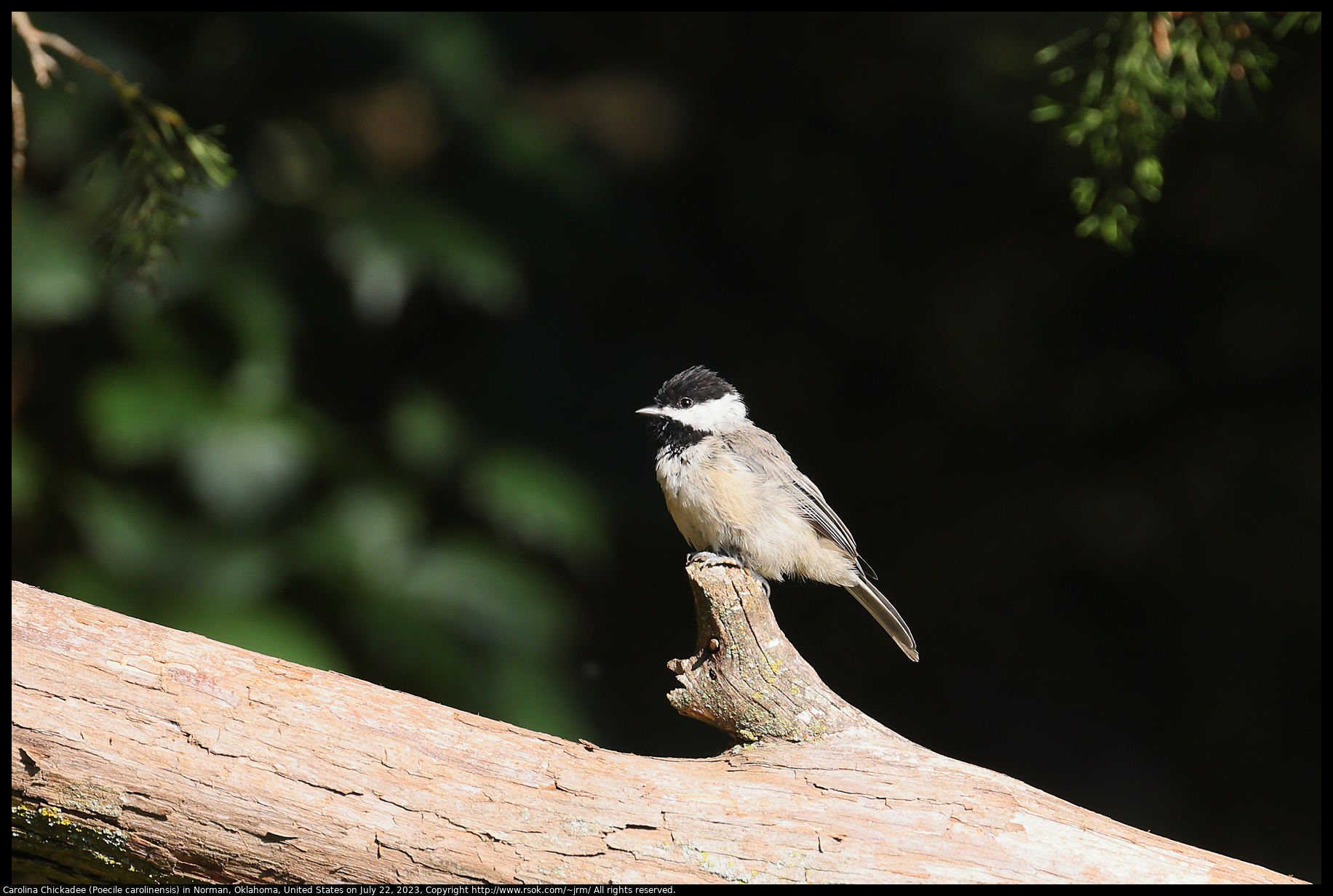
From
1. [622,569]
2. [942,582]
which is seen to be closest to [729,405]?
[622,569]

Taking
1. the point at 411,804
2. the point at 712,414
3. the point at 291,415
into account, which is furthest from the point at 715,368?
the point at 411,804

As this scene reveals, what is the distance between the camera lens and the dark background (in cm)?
287

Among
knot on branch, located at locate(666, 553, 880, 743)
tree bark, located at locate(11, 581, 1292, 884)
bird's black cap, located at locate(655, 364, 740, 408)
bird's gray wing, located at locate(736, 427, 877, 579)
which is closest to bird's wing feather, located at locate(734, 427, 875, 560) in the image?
bird's gray wing, located at locate(736, 427, 877, 579)

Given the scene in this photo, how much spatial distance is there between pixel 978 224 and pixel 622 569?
83.4 inches

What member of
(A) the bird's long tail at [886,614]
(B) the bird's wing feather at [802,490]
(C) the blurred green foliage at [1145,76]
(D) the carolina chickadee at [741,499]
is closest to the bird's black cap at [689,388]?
(D) the carolina chickadee at [741,499]

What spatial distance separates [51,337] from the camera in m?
2.93

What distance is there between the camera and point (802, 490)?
9.78 feet

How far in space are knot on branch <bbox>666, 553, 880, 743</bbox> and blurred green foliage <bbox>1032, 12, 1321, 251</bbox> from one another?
1.17 meters

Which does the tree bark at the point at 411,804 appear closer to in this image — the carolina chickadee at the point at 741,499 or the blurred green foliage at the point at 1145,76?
the carolina chickadee at the point at 741,499

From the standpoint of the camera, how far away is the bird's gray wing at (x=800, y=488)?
292cm

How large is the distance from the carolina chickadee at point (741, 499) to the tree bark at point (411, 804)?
0.96 m

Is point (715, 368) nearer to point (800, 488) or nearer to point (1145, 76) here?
point (800, 488)

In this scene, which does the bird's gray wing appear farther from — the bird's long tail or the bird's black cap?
the bird's black cap

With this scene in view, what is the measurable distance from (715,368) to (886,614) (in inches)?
56.4
